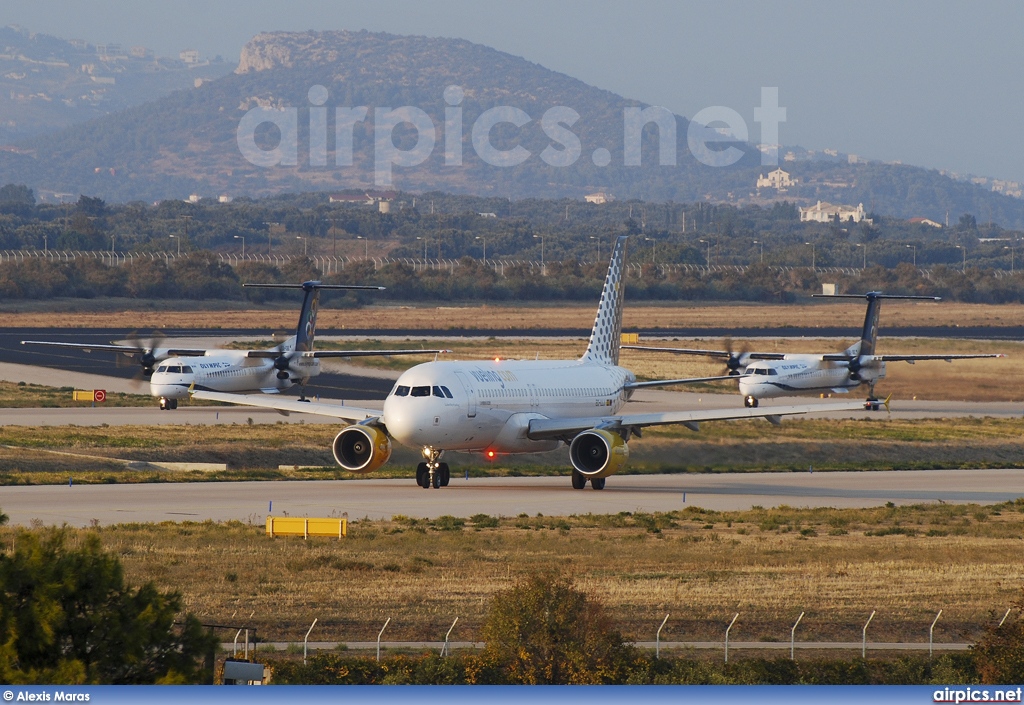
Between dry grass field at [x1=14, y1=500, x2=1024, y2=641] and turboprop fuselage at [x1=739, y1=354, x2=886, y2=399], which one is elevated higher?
turboprop fuselage at [x1=739, y1=354, x2=886, y2=399]

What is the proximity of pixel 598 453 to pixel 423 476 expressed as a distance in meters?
5.87

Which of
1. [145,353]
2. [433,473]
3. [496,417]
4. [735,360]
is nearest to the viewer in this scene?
[496,417]

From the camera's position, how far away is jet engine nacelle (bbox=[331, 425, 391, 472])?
155ft

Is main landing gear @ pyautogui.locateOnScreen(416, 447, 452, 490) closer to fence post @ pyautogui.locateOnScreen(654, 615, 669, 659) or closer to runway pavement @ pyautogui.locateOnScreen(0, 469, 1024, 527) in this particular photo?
runway pavement @ pyautogui.locateOnScreen(0, 469, 1024, 527)

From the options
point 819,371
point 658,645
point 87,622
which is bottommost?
point 658,645

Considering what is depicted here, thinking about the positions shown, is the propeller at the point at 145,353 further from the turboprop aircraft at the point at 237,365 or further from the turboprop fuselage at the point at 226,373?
the turboprop fuselage at the point at 226,373

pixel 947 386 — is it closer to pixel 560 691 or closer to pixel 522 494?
pixel 522 494

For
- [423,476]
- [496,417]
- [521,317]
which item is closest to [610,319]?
[496,417]

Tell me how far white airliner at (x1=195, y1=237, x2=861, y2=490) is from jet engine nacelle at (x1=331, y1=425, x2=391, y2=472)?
1.2 inches

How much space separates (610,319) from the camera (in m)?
57.5

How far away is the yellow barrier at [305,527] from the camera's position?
38.3m

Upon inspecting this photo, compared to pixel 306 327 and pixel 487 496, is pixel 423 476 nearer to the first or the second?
pixel 487 496

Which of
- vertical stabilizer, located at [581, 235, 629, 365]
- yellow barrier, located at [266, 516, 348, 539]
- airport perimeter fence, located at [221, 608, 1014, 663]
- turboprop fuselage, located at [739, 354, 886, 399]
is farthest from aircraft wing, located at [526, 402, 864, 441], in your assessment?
turboprop fuselage, located at [739, 354, 886, 399]

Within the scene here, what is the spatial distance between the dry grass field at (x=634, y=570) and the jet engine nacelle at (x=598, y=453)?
3927mm
